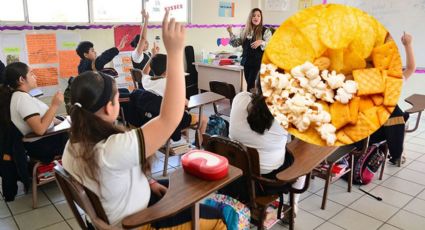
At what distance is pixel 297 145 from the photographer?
4.97ft

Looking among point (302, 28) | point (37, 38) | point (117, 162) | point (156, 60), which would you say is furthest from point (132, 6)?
point (302, 28)

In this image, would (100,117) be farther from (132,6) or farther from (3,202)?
(132,6)

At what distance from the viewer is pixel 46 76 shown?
12.2ft

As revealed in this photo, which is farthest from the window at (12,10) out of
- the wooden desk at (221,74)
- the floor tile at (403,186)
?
the floor tile at (403,186)

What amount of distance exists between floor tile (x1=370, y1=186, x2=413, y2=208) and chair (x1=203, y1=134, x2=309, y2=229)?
1007 millimetres

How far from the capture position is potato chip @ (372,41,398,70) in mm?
622

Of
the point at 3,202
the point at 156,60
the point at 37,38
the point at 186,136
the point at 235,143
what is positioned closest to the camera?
the point at 235,143

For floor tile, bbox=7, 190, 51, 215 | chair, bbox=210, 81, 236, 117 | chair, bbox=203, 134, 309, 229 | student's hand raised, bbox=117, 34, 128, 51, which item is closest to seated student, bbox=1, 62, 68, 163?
floor tile, bbox=7, 190, 51, 215

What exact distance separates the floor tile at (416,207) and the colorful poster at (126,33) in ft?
11.6

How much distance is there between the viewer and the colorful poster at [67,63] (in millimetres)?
3777

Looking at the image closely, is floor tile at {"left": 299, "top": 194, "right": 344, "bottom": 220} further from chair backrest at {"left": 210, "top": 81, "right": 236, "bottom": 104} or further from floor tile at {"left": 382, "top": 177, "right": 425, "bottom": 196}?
chair backrest at {"left": 210, "top": 81, "right": 236, "bottom": 104}

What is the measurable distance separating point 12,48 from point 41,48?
10.9 inches

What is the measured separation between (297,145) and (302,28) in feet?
3.12

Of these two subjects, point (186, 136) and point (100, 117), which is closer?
point (100, 117)
